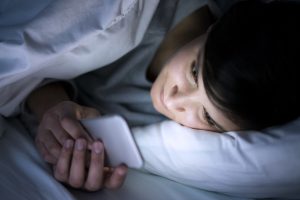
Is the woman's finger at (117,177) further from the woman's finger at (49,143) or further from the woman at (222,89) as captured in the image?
the woman's finger at (49,143)

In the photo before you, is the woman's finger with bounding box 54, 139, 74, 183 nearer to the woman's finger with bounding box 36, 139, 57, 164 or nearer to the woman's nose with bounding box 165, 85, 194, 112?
the woman's finger with bounding box 36, 139, 57, 164

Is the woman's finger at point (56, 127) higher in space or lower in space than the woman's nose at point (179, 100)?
lower

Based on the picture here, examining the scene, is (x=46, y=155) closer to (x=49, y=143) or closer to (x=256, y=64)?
(x=49, y=143)

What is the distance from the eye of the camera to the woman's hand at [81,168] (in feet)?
2.22

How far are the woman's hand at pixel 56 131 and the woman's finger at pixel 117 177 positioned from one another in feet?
0.22

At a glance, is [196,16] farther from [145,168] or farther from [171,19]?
[145,168]

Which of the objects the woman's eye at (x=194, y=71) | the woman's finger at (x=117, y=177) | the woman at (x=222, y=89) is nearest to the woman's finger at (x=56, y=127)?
the woman at (x=222, y=89)

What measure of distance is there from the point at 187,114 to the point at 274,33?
0.71ft

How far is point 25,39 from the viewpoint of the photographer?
64cm

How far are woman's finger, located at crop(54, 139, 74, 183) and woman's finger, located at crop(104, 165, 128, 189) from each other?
3.1 inches

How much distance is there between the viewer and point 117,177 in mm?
694

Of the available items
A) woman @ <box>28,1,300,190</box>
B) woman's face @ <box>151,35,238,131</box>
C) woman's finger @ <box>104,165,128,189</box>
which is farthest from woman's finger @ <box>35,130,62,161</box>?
woman's face @ <box>151,35,238,131</box>

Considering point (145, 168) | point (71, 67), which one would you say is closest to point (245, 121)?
point (145, 168)

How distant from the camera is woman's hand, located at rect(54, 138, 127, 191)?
678 millimetres
